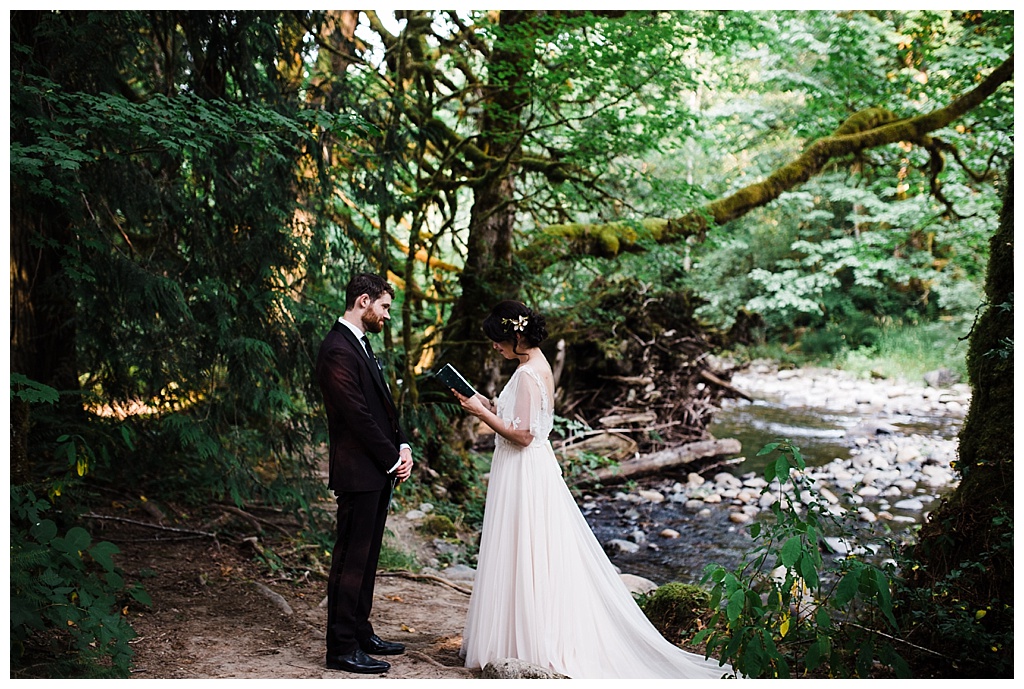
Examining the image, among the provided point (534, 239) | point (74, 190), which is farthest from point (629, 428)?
point (74, 190)

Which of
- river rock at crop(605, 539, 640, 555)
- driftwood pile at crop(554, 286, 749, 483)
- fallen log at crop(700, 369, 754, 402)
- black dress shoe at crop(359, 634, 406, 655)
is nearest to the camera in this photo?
black dress shoe at crop(359, 634, 406, 655)

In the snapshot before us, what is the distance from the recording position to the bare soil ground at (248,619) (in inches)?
135

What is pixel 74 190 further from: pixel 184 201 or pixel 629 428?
pixel 629 428

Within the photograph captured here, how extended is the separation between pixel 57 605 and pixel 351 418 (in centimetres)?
136

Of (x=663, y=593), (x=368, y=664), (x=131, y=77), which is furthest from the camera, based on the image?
(x=131, y=77)

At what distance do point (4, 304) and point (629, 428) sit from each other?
728 cm

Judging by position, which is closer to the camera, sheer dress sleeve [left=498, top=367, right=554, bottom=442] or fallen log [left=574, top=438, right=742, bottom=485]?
sheer dress sleeve [left=498, top=367, right=554, bottom=442]

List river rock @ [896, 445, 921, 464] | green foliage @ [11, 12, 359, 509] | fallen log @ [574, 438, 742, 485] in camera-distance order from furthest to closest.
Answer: river rock @ [896, 445, 921, 464]
fallen log @ [574, 438, 742, 485]
green foliage @ [11, 12, 359, 509]

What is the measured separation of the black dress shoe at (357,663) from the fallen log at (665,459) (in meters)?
5.00

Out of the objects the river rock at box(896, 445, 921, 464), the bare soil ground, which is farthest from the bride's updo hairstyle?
the river rock at box(896, 445, 921, 464)

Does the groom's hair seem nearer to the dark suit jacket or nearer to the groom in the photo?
the groom

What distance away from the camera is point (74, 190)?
386 cm

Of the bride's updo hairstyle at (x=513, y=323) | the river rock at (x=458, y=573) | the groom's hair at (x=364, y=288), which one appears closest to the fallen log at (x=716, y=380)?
the river rock at (x=458, y=573)

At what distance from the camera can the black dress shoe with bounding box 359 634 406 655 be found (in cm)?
365
